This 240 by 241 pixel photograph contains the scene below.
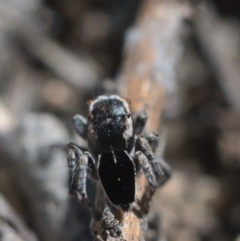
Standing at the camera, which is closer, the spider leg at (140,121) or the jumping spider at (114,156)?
the jumping spider at (114,156)

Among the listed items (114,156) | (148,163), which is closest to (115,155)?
(114,156)

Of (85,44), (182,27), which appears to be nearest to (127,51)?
(182,27)

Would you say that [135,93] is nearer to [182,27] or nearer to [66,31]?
[182,27]

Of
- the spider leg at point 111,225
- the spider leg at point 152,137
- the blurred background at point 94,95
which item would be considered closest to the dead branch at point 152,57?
the blurred background at point 94,95

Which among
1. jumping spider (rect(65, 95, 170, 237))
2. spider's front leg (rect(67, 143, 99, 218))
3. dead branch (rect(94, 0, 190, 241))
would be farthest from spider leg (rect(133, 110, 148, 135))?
spider's front leg (rect(67, 143, 99, 218))

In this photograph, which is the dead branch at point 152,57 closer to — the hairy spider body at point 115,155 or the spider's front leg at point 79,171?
the hairy spider body at point 115,155

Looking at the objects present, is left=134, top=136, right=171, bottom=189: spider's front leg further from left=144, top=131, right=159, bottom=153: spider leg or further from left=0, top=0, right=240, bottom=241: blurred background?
left=0, top=0, right=240, bottom=241: blurred background

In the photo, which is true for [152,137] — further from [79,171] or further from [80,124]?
[80,124]
